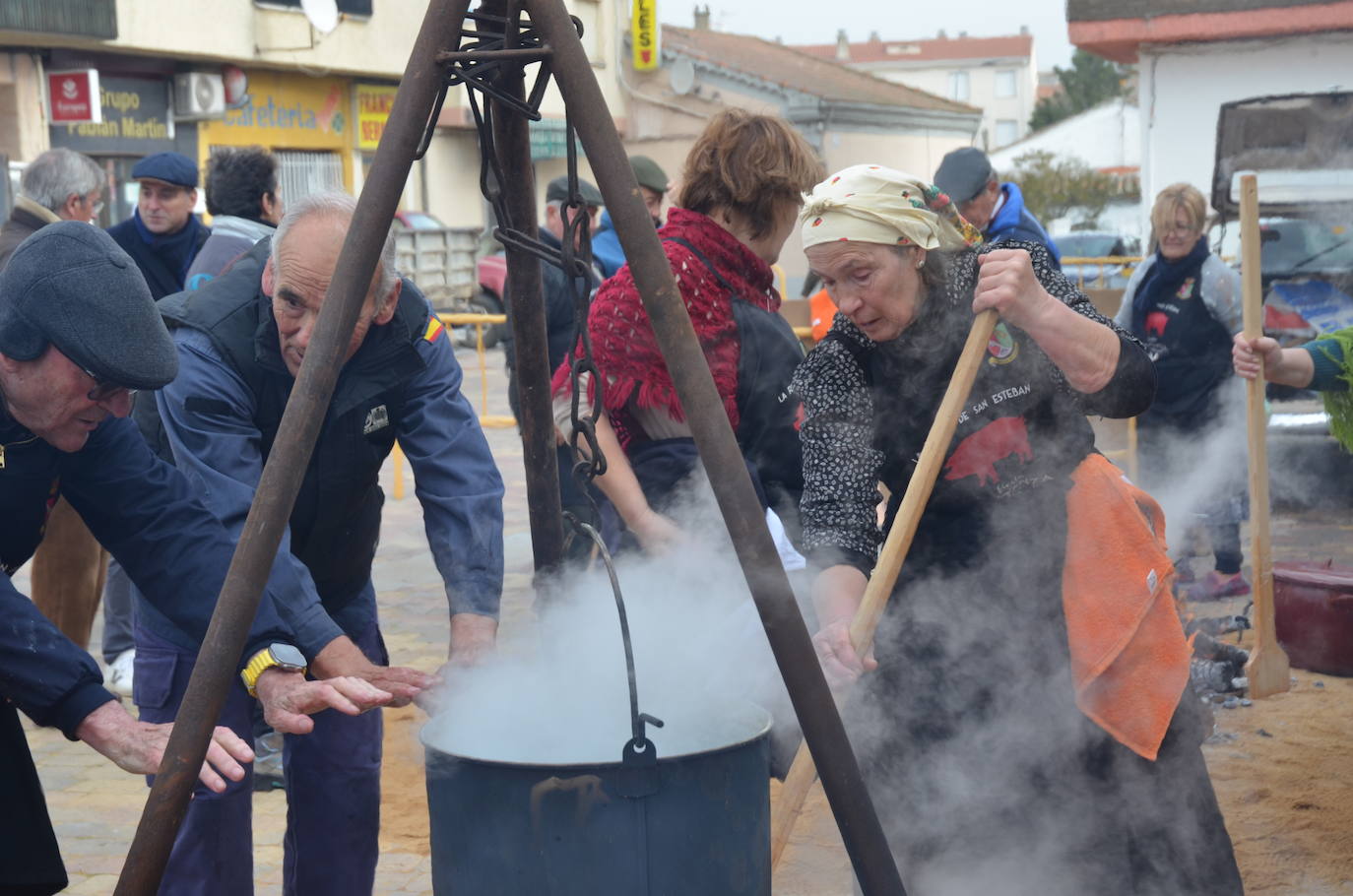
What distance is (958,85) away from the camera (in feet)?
271

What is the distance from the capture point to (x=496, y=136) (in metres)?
2.42

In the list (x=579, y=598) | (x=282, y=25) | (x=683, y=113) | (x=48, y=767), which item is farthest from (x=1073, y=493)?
(x=683, y=113)

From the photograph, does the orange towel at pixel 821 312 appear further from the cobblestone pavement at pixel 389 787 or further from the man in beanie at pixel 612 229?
the cobblestone pavement at pixel 389 787

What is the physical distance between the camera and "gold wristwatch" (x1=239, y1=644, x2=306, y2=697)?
95.4 inches

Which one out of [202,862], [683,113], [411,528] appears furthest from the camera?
[683,113]

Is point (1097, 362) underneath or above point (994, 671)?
above

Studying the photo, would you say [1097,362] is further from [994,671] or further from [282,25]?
[282,25]

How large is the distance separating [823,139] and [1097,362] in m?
27.6

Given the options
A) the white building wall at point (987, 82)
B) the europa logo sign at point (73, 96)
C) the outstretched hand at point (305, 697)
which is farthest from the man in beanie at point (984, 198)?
the white building wall at point (987, 82)

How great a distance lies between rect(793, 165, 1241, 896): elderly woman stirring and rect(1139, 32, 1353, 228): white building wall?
1129cm

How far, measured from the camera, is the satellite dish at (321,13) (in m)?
16.8

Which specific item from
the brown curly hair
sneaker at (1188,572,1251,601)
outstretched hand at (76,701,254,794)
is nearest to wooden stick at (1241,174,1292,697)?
sneaker at (1188,572,1251,601)

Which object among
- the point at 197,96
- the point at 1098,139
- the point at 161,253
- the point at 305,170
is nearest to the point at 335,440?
the point at 161,253

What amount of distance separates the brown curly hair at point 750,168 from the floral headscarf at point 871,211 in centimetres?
45
